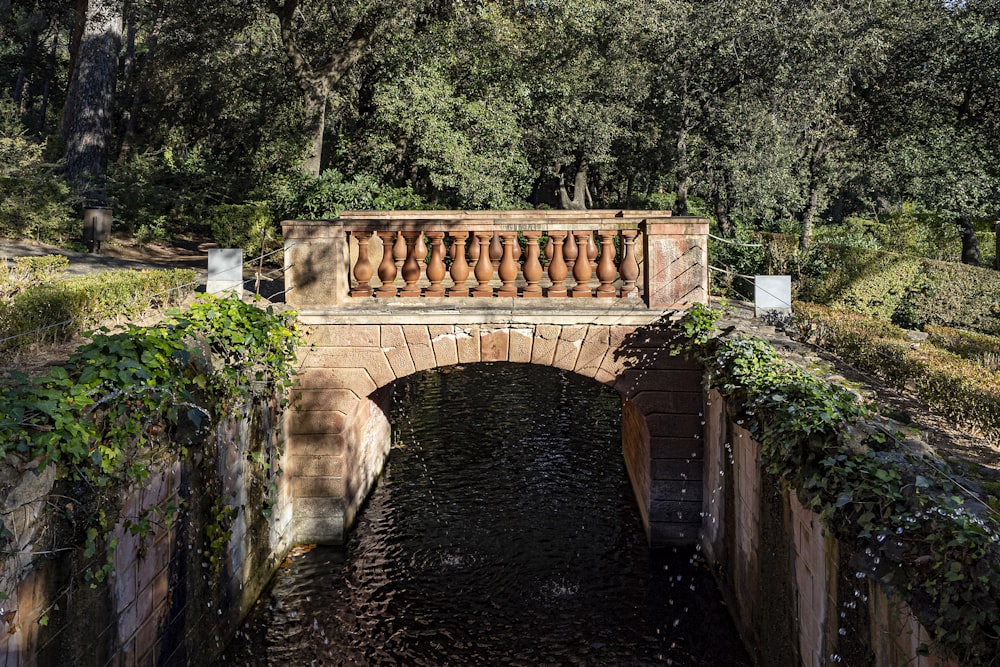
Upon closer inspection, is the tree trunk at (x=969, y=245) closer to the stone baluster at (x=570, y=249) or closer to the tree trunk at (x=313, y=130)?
the tree trunk at (x=313, y=130)

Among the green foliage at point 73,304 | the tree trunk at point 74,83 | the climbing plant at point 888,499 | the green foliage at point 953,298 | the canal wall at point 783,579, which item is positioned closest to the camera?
the climbing plant at point 888,499

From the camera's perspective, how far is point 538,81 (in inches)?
869

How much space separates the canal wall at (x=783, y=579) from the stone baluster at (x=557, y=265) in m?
2.01

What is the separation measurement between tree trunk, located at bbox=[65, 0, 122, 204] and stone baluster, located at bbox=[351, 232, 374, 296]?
46.4 feet

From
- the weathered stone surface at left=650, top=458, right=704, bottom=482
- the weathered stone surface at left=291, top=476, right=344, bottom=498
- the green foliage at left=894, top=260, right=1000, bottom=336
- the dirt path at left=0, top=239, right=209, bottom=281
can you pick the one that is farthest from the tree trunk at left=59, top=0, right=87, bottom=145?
the green foliage at left=894, top=260, right=1000, bottom=336

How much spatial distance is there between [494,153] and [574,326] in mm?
Answer: 10072

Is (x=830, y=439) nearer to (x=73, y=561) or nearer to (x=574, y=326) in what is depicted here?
(x=574, y=326)

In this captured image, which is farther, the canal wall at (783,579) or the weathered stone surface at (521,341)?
the weathered stone surface at (521,341)

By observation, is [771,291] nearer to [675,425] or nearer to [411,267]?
[675,425]

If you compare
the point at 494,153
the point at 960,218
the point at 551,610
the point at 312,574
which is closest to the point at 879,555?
the point at 551,610

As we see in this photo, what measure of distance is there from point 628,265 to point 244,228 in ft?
33.6

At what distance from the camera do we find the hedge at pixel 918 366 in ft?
21.8

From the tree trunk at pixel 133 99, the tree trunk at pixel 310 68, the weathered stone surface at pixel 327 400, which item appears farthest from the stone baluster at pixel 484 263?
the tree trunk at pixel 133 99

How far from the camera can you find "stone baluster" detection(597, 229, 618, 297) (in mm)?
7594
